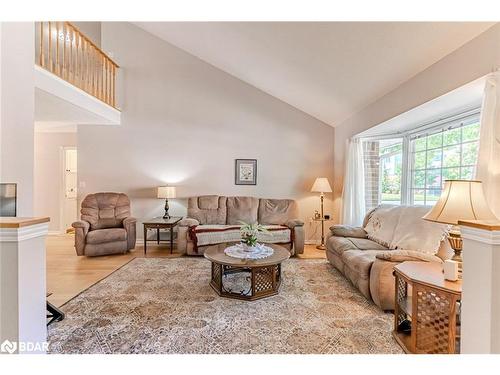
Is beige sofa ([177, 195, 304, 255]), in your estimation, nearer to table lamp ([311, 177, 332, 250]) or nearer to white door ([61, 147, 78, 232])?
table lamp ([311, 177, 332, 250])

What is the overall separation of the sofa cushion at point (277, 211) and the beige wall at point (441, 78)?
1.74 meters

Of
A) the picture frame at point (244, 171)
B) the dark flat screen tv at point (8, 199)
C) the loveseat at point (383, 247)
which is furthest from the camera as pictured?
the picture frame at point (244, 171)

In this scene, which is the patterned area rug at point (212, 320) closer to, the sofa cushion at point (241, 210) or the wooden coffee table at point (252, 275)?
the wooden coffee table at point (252, 275)

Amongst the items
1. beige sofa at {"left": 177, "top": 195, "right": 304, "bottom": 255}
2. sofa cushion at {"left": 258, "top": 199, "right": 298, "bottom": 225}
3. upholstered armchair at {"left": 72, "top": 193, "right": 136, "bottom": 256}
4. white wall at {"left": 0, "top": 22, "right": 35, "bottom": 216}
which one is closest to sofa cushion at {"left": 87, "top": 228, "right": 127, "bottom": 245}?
upholstered armchair at {"left": 72, "top": 193, "right": 136, "bottom": 256}

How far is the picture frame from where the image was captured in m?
5.11

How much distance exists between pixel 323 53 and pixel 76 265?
428 centimetres

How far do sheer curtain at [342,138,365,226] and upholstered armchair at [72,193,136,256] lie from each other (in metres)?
3.70

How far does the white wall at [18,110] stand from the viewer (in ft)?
7.16

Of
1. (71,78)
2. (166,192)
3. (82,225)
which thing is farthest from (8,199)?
(166,192)

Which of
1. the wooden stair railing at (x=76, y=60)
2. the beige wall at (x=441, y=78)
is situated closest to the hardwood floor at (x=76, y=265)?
the beige wall at (x=441, y=78)

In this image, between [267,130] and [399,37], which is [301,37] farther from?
[267,130]
